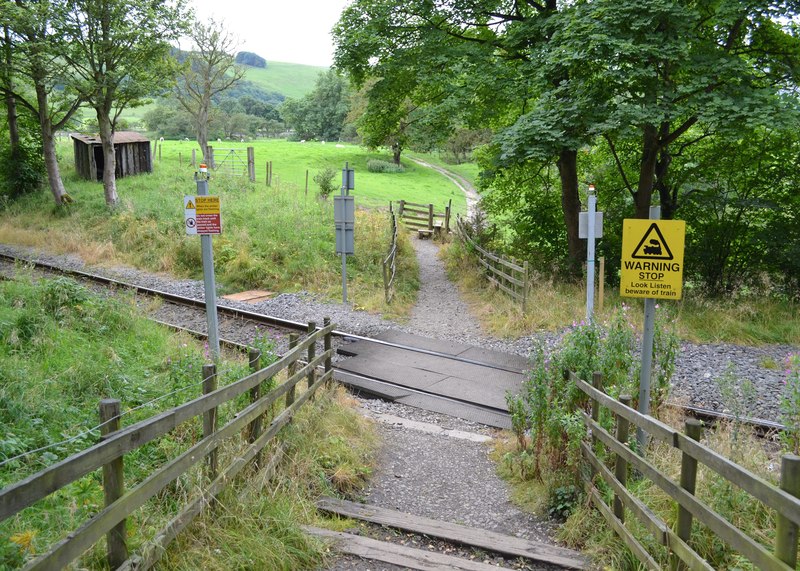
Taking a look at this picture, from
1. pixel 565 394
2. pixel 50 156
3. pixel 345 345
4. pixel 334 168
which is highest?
pixel 334 168

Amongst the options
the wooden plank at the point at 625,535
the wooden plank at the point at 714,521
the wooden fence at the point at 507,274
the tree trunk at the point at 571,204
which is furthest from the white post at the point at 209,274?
the tree trunk at the point at 571,204

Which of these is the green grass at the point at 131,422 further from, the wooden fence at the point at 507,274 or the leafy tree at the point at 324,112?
the leafy tree at the point at 324,112

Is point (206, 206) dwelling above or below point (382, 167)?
below

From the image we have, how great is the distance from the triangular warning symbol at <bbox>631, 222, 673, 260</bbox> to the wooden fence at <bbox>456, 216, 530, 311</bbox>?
8025 mm

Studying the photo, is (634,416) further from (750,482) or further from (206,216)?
(206,216)

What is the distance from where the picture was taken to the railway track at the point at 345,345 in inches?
331

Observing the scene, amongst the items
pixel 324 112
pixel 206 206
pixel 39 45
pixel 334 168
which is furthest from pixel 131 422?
pixel 324 112

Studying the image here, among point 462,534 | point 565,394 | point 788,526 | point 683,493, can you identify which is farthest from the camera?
point 565,394

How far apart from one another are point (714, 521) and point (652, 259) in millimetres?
2481

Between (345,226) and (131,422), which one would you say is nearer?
(131,422)

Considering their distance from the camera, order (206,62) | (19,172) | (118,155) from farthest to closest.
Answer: (206,62) → (118,155) → (19,172)

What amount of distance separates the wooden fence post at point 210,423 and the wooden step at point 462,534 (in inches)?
43.3

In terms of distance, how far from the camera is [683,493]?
136 inches

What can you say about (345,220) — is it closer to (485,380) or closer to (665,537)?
(485,380)
